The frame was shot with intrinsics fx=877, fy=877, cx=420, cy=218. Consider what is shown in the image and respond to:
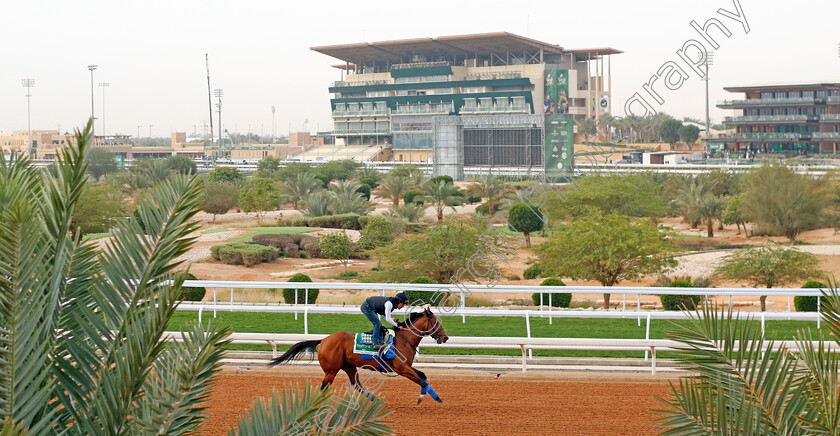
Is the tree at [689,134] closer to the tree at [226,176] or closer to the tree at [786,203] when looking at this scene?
the tree at [226,176]

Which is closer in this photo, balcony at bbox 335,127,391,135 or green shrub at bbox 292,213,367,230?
green shrub at bbox 292,213,367,230

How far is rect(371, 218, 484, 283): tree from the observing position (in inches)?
911

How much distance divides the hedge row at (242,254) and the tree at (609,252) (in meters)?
12.3

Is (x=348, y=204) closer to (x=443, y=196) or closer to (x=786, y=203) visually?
(x=443, y=196)

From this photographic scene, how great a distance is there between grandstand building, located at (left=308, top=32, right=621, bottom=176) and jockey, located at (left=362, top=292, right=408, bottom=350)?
95.1 m

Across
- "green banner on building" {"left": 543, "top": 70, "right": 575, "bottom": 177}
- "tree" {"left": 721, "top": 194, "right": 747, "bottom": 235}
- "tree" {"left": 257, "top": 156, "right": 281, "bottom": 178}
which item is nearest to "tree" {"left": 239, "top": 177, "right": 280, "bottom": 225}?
"green banner on building" {"left": 543, "top": 70, "right": 575, "bottom": 177}

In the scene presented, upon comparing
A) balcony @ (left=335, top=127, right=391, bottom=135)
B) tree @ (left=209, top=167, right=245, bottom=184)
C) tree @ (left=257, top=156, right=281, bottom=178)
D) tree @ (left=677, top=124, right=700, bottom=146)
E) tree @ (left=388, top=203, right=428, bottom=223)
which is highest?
balcony @ (left=335, top=127, right=391, bottom=135)

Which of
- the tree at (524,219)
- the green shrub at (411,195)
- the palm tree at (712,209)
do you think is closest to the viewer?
the tree at (524,219)

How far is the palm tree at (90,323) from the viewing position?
368 cm

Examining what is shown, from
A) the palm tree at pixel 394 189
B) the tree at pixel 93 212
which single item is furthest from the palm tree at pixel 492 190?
the tree at pixel 93 212

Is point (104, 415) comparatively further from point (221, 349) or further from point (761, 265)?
point (761, 265)

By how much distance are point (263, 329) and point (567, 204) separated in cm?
2780

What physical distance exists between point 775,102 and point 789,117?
6.98 ft

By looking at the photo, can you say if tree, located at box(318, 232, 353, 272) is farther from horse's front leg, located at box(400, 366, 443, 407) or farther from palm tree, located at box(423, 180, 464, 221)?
horse's front leg, located at box(400, 366, 443, 407)
